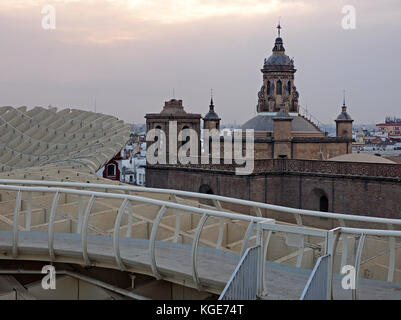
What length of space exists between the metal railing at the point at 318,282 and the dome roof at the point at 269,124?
46.4m

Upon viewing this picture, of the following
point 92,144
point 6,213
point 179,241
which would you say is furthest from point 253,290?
point 92,144

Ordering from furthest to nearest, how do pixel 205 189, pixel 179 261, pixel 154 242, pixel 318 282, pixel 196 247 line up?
pixel 205 189
pixel 179 261
pixel 154 242
pixel 196 247
pixel 318 282

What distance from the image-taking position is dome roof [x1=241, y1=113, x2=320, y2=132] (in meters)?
54.8

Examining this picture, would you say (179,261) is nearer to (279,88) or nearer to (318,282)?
(318,282)

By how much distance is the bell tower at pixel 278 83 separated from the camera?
195 feet

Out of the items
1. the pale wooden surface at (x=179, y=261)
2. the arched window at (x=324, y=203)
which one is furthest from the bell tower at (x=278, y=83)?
the pale wooden surface at (x=179, y=261)

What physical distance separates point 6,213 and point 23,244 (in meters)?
3.18

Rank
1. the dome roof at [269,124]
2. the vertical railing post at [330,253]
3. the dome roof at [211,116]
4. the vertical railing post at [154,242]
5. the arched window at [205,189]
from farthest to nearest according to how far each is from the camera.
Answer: the dome roof at [211,116] < the dome roof at [269,124] < the arched window at [205,189] < the vertical railing post at [154,242] < the vertical railing post at [330,253]

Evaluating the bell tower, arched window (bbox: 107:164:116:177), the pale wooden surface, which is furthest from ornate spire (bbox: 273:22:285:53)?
the pale wooden surface

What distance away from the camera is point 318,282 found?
8.49 meters

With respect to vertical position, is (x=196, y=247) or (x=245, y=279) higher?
(x=196, y=247)

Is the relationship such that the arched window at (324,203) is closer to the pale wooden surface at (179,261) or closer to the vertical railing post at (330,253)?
the pale wooden surface at (179,261)

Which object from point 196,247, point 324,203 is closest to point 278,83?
point 324,203

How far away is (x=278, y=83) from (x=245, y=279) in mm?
53125
